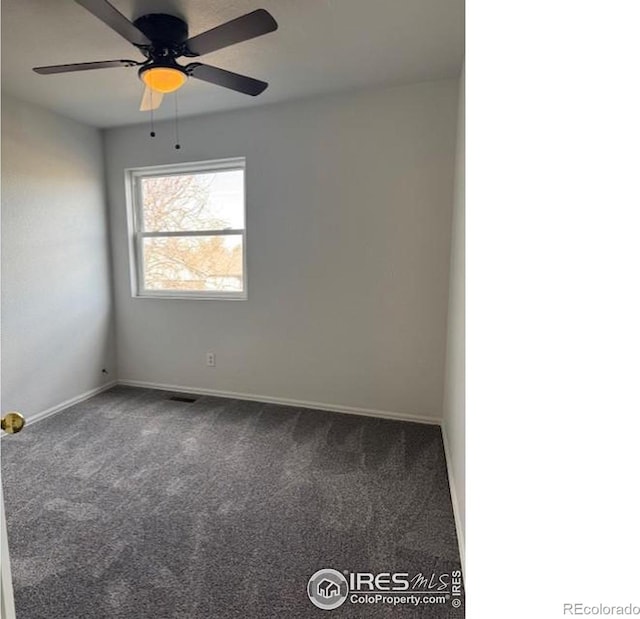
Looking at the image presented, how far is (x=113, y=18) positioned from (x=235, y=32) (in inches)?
19.2

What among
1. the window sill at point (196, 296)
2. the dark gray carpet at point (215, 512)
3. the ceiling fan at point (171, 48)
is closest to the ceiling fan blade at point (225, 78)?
the ceiling fan at point (171, 48)

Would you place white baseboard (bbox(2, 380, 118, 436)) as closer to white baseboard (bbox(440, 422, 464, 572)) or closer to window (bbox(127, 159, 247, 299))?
window (bbox(127, 159, 247, 299))

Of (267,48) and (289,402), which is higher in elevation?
(267,48)

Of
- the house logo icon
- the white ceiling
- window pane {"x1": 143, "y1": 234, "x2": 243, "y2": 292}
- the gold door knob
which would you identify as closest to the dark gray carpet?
the house logo icon

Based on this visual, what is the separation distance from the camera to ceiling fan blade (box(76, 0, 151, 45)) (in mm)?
1483

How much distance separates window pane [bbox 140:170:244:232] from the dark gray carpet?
177 cm

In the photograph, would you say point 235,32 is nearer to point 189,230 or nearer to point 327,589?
point 189,230

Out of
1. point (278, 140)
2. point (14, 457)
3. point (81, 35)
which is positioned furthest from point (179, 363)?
point (81, 35)

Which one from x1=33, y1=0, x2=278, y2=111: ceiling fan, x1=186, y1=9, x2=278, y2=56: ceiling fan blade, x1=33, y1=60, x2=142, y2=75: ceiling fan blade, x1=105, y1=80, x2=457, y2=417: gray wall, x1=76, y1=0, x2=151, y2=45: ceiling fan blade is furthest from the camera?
x1=105, y1=80, x2=457, y2=417: gray wall

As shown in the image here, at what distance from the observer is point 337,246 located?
3156 millimetres

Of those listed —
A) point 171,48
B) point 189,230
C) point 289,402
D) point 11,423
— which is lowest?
point 289,402

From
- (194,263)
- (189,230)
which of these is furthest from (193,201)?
(194,263)
